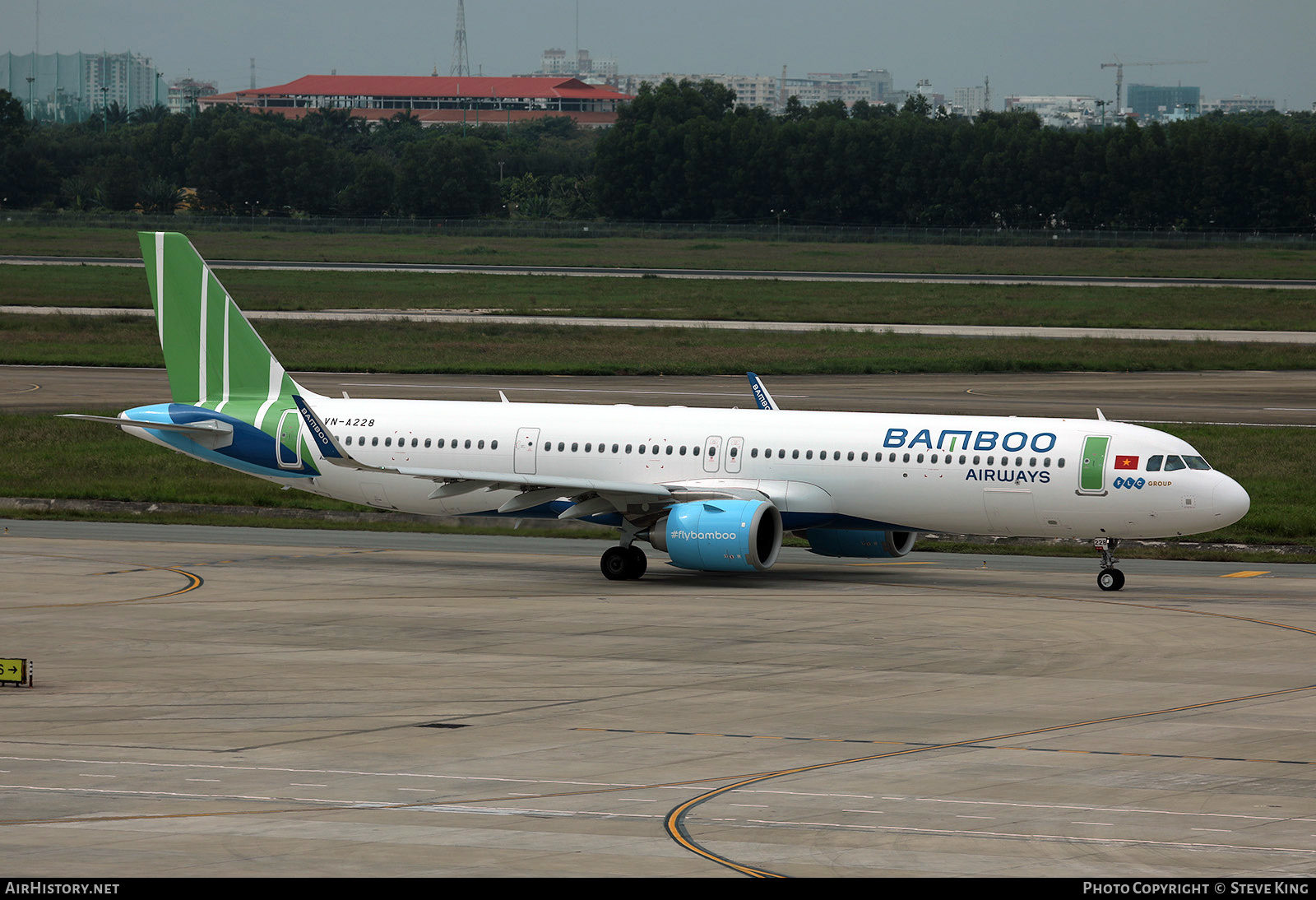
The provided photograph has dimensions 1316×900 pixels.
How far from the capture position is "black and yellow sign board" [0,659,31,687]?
83.6 ft

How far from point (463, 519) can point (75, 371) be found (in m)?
43.2

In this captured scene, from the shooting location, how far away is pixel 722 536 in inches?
1419

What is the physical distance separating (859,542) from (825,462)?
89.1 inches

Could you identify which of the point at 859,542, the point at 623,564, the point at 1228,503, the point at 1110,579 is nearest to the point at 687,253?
the point at 859,542

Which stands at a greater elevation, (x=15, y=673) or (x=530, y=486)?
(x=530, y=486)

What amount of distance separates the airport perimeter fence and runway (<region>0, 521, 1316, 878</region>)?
439 feet

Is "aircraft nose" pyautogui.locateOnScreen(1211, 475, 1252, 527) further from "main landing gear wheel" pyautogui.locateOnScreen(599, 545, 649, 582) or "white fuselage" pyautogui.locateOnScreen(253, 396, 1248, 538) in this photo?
"main landing gear wheel" pyautogui.locateOnScreen(599, 545, 649, 582)

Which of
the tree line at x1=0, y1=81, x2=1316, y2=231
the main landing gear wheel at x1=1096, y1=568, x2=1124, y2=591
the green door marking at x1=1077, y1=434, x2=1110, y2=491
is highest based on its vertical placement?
the tree line at x1=0, y1=81, x2=1316, y2=231

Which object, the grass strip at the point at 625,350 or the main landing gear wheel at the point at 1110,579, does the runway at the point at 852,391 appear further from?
the main landing gear wheel at the point at 1110,579

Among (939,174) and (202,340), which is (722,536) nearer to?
(202,340)

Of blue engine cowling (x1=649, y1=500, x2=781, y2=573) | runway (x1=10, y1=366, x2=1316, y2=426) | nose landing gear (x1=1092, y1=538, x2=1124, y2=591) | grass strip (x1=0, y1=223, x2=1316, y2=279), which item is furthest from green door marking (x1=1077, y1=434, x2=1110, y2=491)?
grass strip (x1=0, y1=223, x2=1316, y2=279)

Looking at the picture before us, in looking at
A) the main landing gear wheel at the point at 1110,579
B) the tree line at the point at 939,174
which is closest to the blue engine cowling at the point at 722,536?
the main landing gear wheel at the point at 1110,579

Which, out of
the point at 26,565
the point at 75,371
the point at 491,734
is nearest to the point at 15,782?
the point at 491,734
